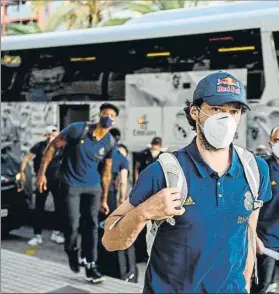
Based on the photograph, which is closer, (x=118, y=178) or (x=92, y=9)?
(x=118, y=178)

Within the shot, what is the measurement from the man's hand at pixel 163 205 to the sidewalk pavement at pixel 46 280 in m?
4.53

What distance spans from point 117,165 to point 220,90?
5092 millimetres

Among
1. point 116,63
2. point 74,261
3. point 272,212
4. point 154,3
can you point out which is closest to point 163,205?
point 272,212

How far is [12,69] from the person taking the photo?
10.3 m

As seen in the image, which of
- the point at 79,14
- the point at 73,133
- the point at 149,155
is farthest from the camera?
the point at 79,14

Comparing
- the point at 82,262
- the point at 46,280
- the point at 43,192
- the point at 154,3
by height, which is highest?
the point at 154,3

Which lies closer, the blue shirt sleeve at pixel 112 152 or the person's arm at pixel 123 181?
the blue shirt sleeve at pixel 112 152

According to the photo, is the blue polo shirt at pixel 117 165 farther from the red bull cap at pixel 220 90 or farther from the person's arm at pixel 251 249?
the red bull cap at pixel 220 90

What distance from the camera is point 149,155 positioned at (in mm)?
8125

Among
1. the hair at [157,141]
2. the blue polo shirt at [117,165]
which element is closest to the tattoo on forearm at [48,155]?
the blue polo shirt at [117,165]

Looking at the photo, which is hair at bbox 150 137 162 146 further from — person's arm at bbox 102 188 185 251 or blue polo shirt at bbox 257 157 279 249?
person's arm at bbox 102 188 185 251

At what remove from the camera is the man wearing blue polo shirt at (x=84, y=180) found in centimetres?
730

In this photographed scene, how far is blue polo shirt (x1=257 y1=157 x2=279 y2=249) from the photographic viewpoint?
207 inches

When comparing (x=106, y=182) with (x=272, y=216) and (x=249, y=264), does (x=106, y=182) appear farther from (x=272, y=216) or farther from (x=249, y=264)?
(x=249, y=264)
